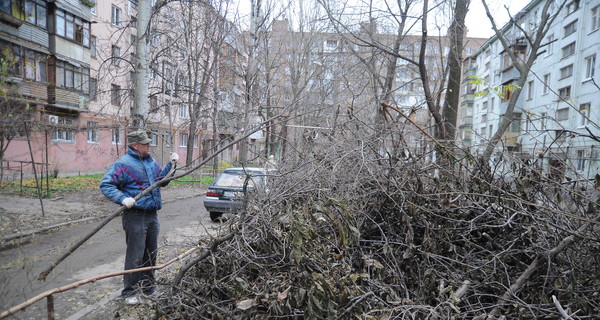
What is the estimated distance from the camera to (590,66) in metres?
20.3

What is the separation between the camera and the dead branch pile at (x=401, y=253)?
2410 millimetres

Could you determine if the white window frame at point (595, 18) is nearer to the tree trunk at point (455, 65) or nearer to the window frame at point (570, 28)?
the window frame at point (570, 28)

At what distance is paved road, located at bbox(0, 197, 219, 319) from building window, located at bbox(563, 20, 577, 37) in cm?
2490

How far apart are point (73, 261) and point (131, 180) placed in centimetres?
283

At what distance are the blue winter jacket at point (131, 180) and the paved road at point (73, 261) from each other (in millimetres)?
465

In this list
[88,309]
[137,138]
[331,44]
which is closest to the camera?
[88,309]

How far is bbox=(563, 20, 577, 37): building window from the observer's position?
21.9 m

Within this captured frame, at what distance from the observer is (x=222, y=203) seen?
27.3 ft

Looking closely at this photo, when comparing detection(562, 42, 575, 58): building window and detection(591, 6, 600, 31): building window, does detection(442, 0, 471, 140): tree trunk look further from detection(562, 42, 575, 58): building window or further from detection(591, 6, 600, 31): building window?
detection(562, 42, 575, 58): building window

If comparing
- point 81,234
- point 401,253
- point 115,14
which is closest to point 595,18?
point 401,253

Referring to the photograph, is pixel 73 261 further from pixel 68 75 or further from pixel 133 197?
pixel 68 75

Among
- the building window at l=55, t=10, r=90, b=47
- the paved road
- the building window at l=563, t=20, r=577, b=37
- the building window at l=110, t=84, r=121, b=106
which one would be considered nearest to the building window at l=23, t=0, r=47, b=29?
the building window at l=55, t=10, r=90, b=47

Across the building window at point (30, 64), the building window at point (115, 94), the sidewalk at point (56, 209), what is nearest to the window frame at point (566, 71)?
the sidewalk at point (56, 209)

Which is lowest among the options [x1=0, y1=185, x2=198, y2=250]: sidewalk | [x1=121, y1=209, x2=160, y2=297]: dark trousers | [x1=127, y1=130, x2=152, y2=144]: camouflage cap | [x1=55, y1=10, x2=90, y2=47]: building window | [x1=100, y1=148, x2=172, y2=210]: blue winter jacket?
[x1=0, y1=185, x2=198, y2=250]: sidewalk
